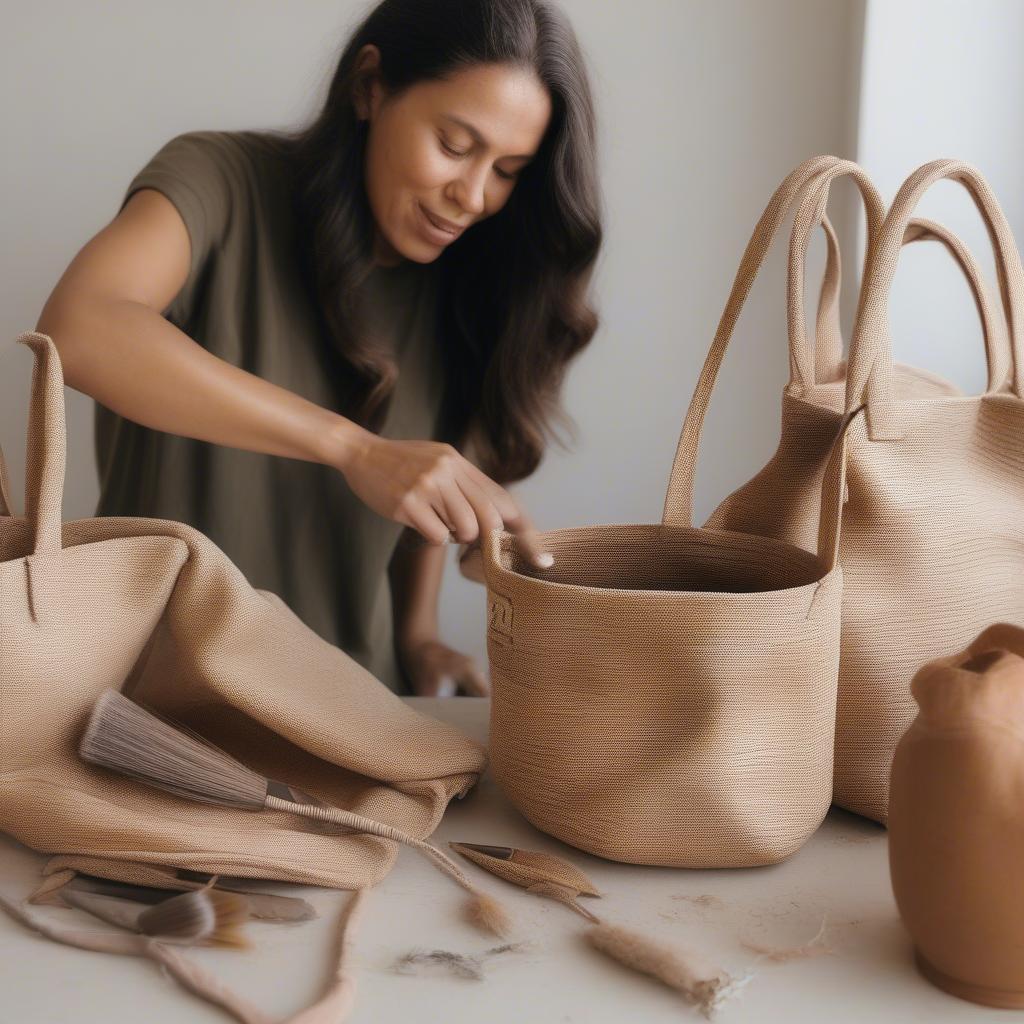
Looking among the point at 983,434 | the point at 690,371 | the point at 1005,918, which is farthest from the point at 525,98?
the point at 1005,918

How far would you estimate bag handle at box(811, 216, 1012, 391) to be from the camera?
30.3 inches

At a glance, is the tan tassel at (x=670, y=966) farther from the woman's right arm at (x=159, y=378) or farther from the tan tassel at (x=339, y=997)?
the woman's right arm at (x=159, y=378)

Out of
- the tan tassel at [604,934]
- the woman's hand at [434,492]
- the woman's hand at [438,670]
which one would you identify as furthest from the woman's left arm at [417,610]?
the tan tassel at [604,934]

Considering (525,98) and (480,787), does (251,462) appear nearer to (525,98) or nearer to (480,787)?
(525,98)

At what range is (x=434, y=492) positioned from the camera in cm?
79

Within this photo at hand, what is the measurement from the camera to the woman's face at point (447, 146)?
1055mm

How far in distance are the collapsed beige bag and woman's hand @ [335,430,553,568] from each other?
16 cm

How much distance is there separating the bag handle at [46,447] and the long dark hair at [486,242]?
0.56 meters

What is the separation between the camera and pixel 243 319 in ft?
4.09

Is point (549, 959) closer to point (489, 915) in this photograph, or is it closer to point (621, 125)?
point (489, 915)

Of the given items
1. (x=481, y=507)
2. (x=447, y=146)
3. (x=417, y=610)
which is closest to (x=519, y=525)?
(x=481, y=507)

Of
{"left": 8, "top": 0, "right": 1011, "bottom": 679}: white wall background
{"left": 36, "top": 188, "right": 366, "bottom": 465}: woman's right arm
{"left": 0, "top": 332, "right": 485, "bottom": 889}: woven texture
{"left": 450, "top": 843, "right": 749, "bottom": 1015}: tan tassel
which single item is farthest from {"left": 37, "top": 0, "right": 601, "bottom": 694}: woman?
{"left": 8, "top": 0, "right": 1011, "bottom": 679}: white wall background

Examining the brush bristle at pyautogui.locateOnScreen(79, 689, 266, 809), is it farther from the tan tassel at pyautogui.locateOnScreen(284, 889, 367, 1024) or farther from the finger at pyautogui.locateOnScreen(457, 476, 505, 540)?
the finger at pyautogui.locateOnScreen(457, 476, 505, 540)

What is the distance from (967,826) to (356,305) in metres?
0.89
